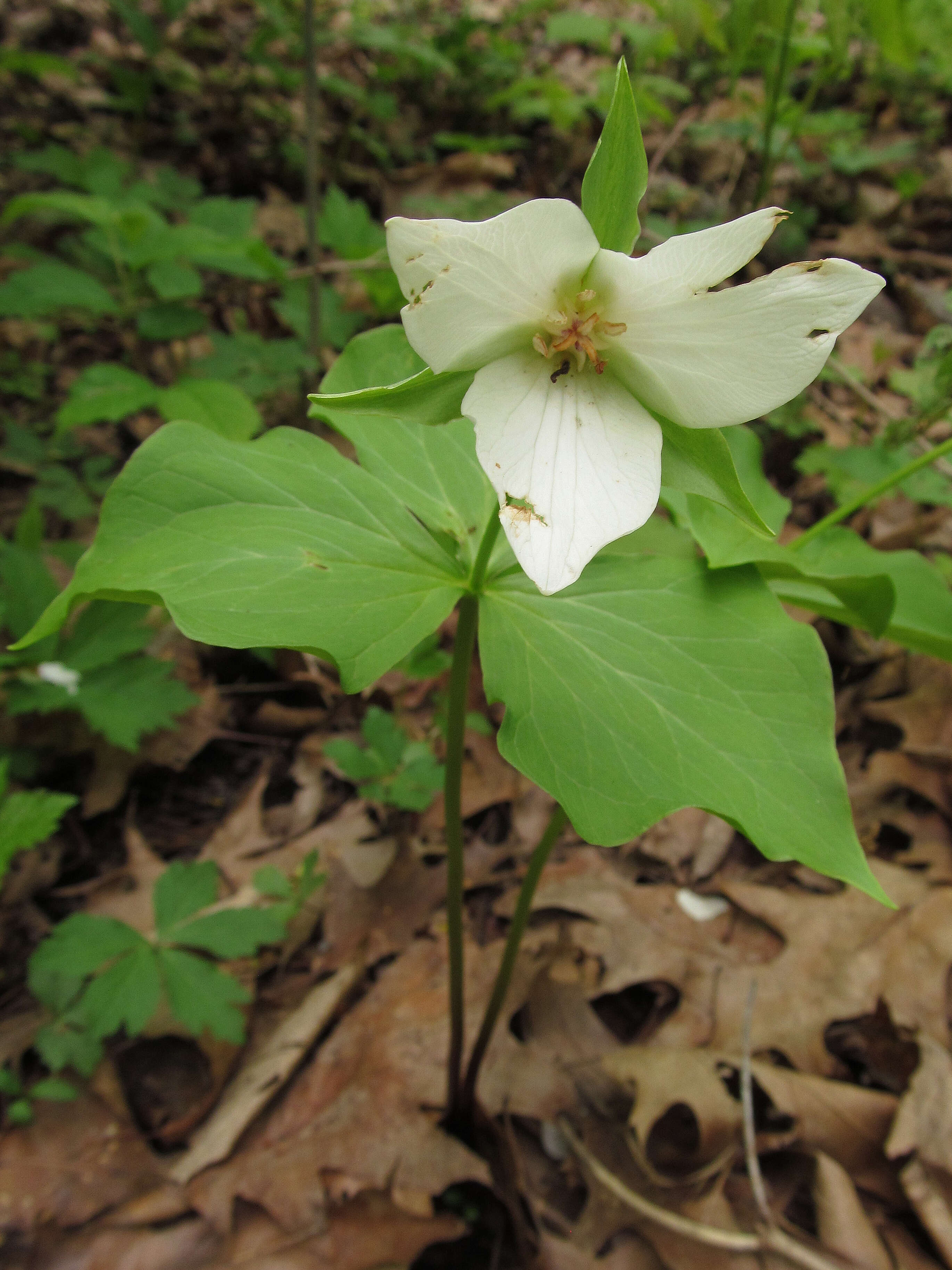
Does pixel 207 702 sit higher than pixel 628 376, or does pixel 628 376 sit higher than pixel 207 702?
pixel 628 376

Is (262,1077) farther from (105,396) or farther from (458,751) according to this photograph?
(105,396)

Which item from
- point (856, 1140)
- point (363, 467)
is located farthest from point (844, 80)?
point (856, 1140)

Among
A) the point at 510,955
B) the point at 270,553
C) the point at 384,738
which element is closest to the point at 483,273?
the point at 270,553

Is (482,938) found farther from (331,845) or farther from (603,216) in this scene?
(603,216)

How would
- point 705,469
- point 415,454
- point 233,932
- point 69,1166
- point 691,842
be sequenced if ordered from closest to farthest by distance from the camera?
point 705,469 < point 415,454 < point 69,1166 < point 233,932 < point 691,842

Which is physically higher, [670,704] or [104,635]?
[670,704]

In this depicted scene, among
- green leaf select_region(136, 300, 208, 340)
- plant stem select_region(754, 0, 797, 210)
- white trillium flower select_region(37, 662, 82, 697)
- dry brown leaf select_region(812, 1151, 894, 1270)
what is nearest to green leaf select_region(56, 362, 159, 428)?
green leaf select_region(136, 300, 208, 340)
